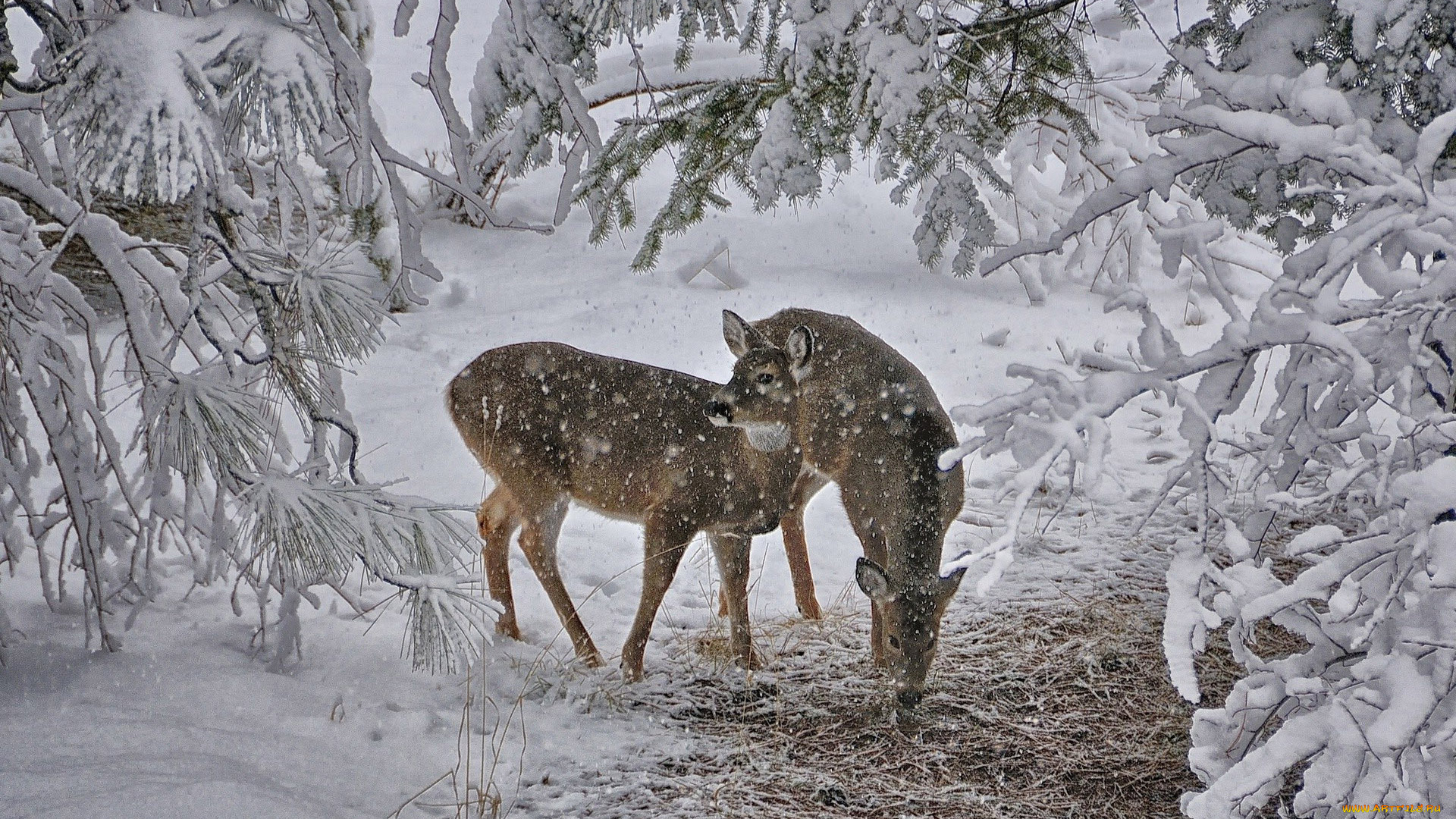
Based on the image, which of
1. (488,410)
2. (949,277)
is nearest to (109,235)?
(488,410)

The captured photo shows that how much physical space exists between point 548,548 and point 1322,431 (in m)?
3.06

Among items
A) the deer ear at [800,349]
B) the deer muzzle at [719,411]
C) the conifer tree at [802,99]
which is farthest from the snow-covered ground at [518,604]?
the conifer tree at [802,99]

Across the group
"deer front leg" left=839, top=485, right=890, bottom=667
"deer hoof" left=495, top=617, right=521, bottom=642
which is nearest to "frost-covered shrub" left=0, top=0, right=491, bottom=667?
"deer hoof" left=495, top=617, right=521, bottom=642

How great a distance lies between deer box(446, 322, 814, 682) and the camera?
4004 mm

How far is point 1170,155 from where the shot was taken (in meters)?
2.31

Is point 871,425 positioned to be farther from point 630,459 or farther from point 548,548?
point 548,548

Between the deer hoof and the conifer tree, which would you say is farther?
the deer hoof

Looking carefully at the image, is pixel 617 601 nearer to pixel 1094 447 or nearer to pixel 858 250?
pixel 1094 447

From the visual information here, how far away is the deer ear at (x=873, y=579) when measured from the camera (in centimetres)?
358

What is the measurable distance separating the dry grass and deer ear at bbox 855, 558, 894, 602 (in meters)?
0.44

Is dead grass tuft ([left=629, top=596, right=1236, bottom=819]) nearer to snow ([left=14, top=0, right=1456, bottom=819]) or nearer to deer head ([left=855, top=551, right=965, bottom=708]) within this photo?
deer head ([left=855, top=551, right=965, bottom=708])

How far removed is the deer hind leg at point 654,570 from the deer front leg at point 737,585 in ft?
0.53

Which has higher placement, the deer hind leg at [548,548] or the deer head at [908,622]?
the deer head at [908,622]

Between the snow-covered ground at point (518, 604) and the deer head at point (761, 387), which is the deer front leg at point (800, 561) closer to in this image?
the snow-covered ground at point (518, 604)
